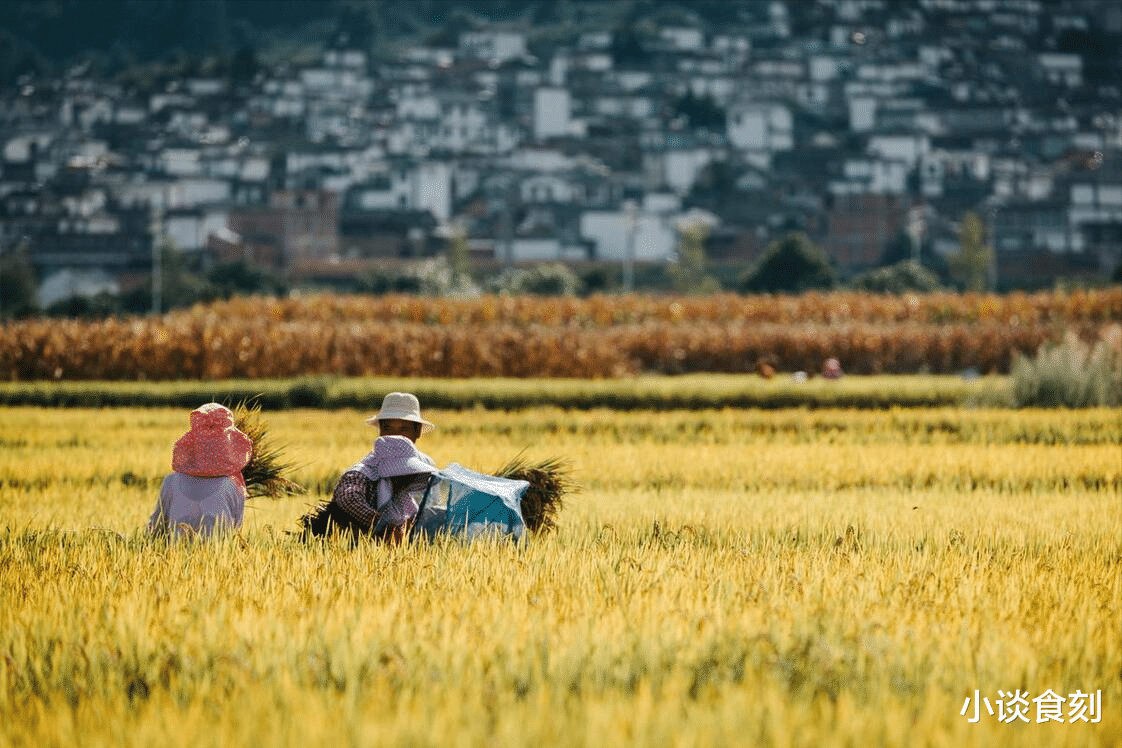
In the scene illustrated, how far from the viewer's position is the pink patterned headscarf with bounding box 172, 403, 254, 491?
7.95 meters

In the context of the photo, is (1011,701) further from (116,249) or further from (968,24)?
(968,24)

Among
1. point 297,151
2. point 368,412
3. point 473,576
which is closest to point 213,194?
point 297,151

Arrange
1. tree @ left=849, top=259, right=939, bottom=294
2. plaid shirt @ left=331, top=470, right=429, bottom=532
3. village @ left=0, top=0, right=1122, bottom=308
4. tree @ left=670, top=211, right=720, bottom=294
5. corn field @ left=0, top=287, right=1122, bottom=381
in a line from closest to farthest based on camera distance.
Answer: plaid shirt @ left=331, top=470, right=429, bottom=532 < corn field @ left=0, top=287, right=1122, bottom=381 < tree @ left=849, top=259, right=939, bottom=294 < tree @ left=670, top=211, right=720, bottom=294 < village @ left=0, top=0, right=1122, bottom=308

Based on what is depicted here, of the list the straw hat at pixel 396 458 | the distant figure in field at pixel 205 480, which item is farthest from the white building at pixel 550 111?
the straw hat at pixel 396 458

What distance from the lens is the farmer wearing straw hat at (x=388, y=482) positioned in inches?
308

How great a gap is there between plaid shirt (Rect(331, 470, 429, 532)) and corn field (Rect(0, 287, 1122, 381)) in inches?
873

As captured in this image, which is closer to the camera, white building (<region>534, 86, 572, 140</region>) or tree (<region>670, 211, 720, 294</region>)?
tree (<region>670, 211, 720, 294</region>)

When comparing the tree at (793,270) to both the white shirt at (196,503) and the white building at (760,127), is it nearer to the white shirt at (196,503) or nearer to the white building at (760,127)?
the white building at (760,127)

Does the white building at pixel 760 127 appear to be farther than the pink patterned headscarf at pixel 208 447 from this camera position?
Yes

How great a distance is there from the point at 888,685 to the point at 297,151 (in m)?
134

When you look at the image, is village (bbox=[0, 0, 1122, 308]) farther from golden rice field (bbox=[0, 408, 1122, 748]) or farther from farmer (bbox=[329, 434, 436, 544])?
farmer (bbox=[329, 434, 436, 544])

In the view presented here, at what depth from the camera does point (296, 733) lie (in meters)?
4.07

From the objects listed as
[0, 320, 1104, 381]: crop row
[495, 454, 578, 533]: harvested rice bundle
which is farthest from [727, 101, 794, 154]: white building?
[495, 454, 578, 533]: harvested rice bundle

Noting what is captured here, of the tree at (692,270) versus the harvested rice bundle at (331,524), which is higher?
the harvested rice bundle at (331,524)
